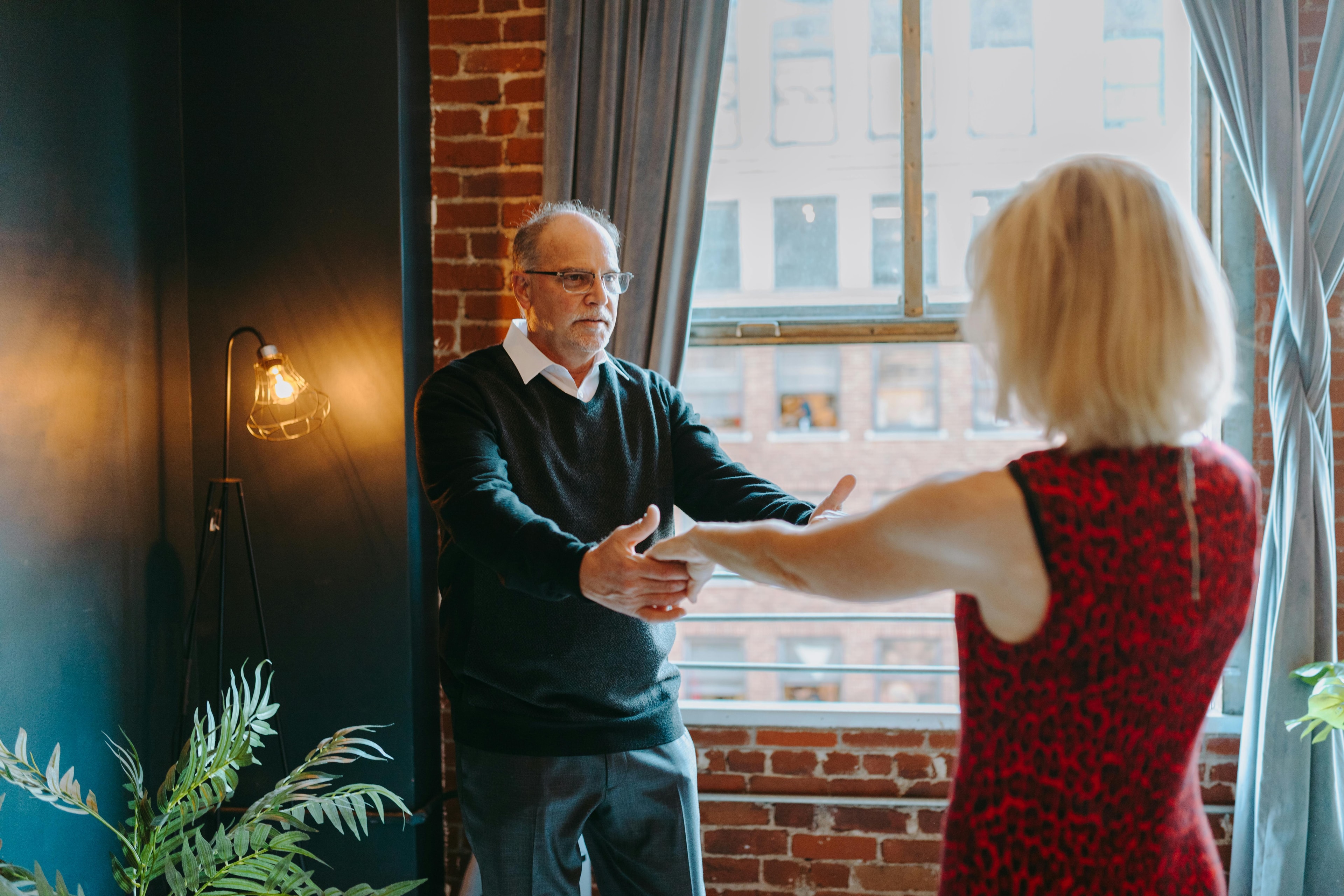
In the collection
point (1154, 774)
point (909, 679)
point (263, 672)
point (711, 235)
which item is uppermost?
point (711, 235)

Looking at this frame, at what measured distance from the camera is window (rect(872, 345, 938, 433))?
9.90 feet

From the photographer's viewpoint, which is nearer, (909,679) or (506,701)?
(506,701)

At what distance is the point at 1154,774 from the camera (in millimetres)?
1000

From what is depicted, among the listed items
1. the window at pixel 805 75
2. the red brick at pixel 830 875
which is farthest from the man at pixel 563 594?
the window at pixel 805 75

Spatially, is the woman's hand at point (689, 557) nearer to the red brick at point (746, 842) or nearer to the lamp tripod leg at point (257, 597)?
the lamp tripod leg at point (257, 597)

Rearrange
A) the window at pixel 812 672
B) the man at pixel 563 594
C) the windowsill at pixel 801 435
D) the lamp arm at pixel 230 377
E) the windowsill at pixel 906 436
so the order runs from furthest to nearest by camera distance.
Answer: the window at pixel 812 672 < the windowsill at pixel 906 436 < the windowsill at pixel 801 435 < the lamp arm at pixel 230 377 < the man at pixel 563 594

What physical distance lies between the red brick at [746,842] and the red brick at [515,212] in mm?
1851

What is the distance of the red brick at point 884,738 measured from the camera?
2.64m

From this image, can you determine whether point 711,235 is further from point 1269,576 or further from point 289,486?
point 1269,576

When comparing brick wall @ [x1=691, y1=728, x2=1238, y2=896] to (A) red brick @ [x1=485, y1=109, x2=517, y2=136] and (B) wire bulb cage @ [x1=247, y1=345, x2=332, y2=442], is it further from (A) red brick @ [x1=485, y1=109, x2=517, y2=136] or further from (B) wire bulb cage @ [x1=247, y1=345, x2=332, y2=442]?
(A) red brick @ [x1=485, y1=109, x2=517, y2=136]

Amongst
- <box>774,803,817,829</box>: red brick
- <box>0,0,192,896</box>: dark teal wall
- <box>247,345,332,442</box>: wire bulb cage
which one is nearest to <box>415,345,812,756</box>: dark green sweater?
<box>247,345,332,442</box>: wire bulb cage

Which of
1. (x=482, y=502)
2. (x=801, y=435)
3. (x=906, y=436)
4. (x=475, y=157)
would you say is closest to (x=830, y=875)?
(x=801, y=435)

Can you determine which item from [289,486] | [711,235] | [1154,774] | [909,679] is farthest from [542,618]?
[909,679]

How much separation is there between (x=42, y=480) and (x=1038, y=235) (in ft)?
6.75
